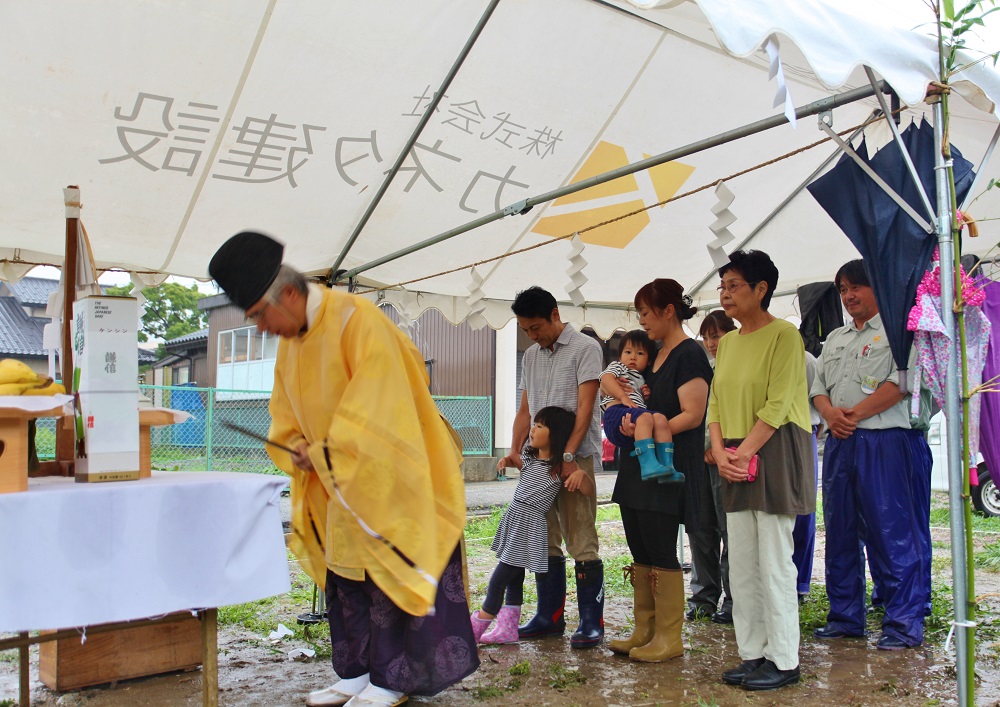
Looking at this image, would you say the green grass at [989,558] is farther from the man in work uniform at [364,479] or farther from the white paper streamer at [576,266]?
the man in work uniform at [364,479]

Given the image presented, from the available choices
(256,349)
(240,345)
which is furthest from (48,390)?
(240,345)

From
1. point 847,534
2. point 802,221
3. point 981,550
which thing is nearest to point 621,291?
point 802,221

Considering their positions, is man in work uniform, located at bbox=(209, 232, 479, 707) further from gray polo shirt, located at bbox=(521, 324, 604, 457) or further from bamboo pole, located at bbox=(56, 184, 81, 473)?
gray polo shirt, located at bbox=(521, 324, 604, 457)

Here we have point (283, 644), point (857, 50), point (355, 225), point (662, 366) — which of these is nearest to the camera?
point (857, 50)

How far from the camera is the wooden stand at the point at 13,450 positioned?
1.92 metres

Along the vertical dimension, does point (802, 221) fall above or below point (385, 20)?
below

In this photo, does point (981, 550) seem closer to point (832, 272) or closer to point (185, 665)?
point (832, 272)

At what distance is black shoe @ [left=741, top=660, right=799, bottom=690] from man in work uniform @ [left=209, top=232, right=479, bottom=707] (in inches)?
45.1

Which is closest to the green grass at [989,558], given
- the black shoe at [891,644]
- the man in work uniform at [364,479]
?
the black shoe at [891,644]

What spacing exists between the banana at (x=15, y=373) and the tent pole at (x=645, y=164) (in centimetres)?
233

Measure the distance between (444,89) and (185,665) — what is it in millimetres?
2921

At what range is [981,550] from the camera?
6.52 m

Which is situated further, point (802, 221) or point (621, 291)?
point (621, 291)

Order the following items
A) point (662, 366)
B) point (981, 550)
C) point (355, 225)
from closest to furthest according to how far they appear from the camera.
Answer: point (662, 366)
point (355, 225)
point (981, 550)
